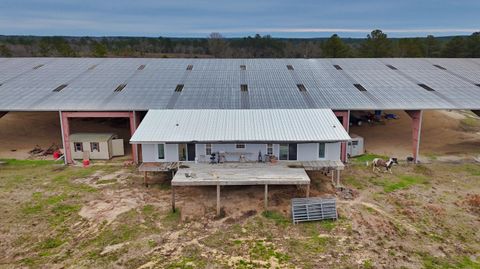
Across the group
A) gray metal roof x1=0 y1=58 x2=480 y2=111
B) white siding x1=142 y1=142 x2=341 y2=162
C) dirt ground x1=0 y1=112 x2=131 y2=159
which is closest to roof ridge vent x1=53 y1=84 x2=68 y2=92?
gray metal roof x1=0 y1=58 x2=480 y2=111

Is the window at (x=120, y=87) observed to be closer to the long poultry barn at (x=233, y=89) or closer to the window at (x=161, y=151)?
the long poultry barn at (x=233, y=89)

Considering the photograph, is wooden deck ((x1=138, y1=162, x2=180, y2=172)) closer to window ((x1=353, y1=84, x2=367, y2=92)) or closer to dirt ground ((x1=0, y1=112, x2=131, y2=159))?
dirt ground ((x1=0, y1=112, x2=131, y2=159))

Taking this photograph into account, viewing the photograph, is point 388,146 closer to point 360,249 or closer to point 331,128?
point 331,128

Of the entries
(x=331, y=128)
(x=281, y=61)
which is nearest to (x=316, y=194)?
(x=331, y=128)

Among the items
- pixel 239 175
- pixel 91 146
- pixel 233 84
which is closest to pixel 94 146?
pixel 91 146

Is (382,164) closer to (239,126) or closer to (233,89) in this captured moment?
(239,126)

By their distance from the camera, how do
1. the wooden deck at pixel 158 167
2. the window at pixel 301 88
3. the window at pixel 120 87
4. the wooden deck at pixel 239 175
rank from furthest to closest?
the window at pixel 301 88 < the window at pixel 120 87 < the wooden deck at pixel 158 167 < the wooden deck at pixel 239 175

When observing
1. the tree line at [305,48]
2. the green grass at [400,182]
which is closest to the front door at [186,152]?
the green grass at [400,182]
